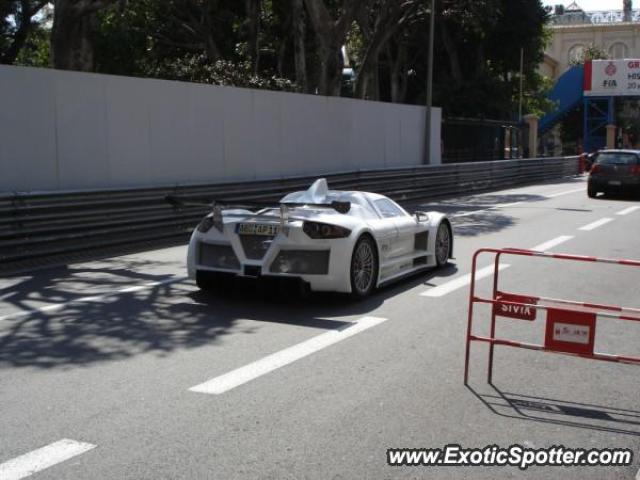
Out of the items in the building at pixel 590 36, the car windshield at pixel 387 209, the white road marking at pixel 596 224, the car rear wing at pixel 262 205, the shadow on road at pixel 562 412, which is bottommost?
the shadow on road at pixel 562 412

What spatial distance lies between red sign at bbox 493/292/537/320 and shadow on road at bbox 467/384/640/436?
0.55 m

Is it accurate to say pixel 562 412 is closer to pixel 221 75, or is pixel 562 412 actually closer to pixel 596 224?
pixel 596 224

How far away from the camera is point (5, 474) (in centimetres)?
407

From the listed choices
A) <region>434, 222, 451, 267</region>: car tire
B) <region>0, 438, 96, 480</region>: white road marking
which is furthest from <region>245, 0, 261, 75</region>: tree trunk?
<region>0, 438, 96, 480</region>: white road marking

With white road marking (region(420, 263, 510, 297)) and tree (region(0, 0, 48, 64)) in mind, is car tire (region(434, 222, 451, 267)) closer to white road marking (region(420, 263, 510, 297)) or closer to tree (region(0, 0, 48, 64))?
white road marking (region(420, 263, 510, 297))

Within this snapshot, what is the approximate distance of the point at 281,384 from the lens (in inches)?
223

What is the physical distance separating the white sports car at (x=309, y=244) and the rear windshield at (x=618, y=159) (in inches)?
664

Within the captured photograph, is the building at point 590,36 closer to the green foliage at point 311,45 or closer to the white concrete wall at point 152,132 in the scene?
the green foliage at point 311,45

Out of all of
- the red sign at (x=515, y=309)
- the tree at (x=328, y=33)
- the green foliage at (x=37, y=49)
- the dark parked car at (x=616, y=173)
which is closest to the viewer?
the red sign at (x=515, y=309)

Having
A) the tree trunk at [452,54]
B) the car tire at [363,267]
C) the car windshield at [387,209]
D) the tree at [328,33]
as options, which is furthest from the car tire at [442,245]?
the tree trunk at [452,54]

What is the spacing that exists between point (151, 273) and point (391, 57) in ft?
123

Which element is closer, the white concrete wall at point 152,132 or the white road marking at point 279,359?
the white road marking at point 279,359

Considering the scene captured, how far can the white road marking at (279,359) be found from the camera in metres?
5.62

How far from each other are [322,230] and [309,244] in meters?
0.20
